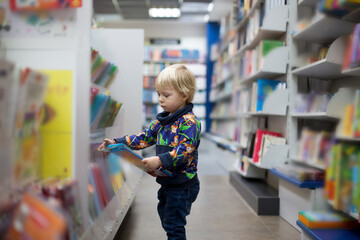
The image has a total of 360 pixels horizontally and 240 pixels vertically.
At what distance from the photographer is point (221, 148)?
4859mm

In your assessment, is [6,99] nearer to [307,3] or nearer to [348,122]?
[348,122]

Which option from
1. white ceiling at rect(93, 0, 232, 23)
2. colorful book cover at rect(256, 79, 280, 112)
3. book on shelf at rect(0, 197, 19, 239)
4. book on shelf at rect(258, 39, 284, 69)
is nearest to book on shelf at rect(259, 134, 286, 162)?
colorful book cover at rect(256, 79, 280, 112)

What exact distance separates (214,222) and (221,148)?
2730 millimetres

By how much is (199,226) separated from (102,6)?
5.35 m

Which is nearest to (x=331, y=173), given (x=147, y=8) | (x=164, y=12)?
(x=147, y=8)

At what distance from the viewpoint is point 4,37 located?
91 centimetres

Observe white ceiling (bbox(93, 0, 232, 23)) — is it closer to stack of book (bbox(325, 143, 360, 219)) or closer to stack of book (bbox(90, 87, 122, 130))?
stack of book (bbox(90, 87, 122, 130))

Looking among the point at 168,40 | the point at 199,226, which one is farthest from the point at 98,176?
the point at 168,40

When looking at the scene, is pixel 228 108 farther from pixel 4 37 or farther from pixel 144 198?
pixel 4 37

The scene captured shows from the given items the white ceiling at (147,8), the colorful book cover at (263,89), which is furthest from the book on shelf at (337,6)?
the white ceiling at (147,8)

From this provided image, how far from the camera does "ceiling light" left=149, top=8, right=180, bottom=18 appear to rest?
249 inches

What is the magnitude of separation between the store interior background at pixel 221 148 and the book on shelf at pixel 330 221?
0.02m

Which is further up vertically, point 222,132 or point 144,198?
point 222,132

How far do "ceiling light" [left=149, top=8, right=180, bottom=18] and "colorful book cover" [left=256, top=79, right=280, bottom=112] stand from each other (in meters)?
4.18
